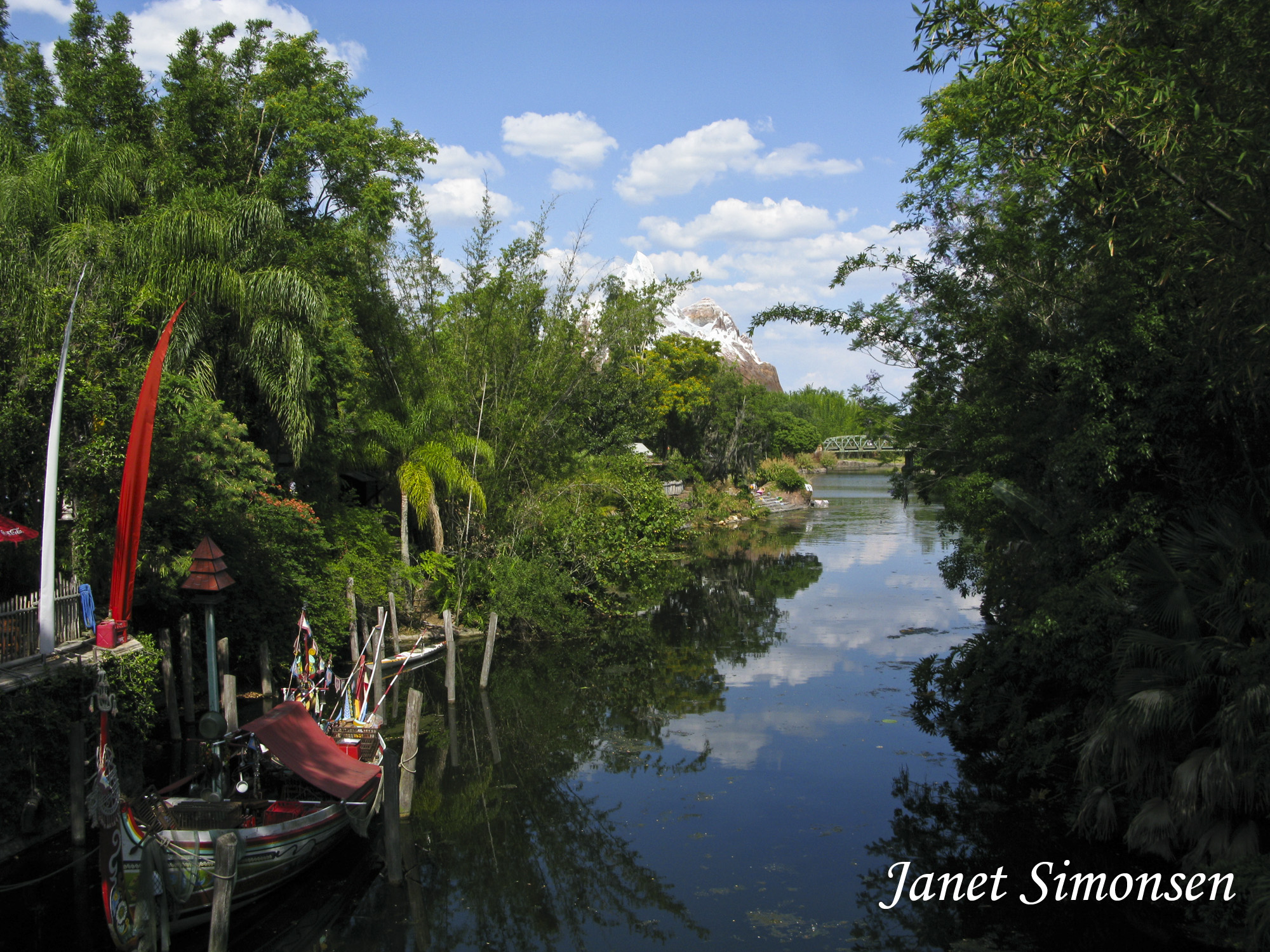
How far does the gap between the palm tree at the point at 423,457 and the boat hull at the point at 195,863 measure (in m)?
11.6

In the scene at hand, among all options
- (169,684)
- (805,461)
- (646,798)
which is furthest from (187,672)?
(805,461)

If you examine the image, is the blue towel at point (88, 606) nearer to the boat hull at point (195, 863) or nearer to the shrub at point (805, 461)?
the boat hull at point (195, 863)

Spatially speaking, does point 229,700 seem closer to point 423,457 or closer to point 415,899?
point 415,899

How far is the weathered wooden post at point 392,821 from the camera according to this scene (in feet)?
33.1

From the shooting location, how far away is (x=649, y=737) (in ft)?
51.7

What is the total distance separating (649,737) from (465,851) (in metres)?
5.12

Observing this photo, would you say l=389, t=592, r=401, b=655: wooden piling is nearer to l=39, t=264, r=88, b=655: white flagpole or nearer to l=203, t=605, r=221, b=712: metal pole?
l=203, t=605, r=221, b=712: metal pole

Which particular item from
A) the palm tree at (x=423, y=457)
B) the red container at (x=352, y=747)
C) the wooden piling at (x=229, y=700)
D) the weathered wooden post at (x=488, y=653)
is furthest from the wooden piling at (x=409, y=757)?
the palm tree at (x=423, y=457)

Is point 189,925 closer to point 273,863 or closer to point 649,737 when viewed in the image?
point 273,863

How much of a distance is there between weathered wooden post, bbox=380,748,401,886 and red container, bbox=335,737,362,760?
91.2 inches

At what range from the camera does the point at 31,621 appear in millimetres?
11344

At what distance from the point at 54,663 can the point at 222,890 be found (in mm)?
4939

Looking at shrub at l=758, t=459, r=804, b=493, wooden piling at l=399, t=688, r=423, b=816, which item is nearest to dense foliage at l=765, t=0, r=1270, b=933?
wooden piling at l=399, t=688, r=423, b=816

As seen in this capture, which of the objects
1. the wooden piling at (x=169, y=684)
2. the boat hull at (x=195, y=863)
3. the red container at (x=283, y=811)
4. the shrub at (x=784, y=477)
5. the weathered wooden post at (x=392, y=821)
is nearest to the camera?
the boat hull at (x=195, y=863)
